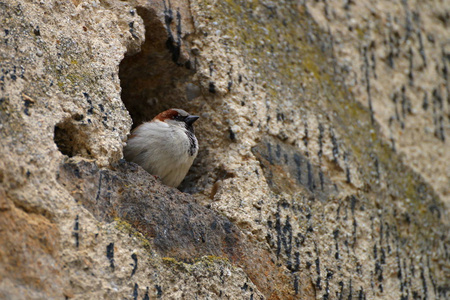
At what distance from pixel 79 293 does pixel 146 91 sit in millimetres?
1503

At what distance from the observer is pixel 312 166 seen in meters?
2.59

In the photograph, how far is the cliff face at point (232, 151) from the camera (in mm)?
1722

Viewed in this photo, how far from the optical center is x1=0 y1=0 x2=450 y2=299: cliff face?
5.65ft

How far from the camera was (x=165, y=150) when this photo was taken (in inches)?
101

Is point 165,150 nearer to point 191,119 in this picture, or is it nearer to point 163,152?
point 163,152

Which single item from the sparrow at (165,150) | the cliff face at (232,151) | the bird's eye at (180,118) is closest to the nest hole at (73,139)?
the cliff face at (232,151)

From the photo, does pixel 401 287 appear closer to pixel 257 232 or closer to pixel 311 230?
pixel 311 230

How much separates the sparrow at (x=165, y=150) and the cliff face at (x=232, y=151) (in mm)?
82

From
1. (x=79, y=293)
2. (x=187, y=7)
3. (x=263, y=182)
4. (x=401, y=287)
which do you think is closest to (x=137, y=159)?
(x=263, y=182)

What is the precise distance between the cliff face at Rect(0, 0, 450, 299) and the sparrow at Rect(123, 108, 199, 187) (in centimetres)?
8

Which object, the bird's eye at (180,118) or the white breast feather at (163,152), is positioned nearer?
the white breast feather at (163,152)

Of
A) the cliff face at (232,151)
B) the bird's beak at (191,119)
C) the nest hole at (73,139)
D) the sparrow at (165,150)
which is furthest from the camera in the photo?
the bird's beak at (191,119)

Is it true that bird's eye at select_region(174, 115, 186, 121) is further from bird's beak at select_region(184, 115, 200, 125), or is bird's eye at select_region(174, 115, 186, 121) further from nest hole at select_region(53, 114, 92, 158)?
nest hole at select_region(53, 114, 92, 158)

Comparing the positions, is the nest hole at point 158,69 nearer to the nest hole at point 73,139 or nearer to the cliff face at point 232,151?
the cliff face at point 232,151
